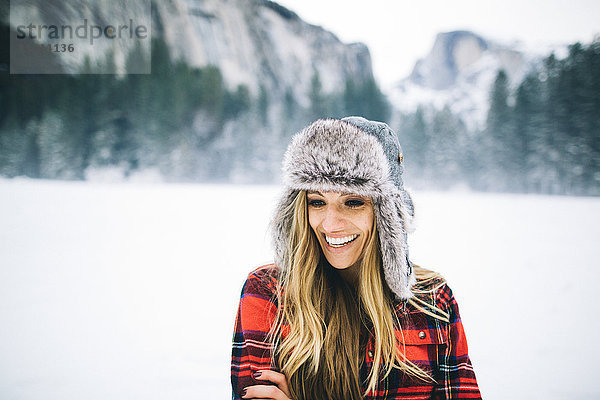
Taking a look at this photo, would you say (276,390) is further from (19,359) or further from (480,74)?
(480,74)

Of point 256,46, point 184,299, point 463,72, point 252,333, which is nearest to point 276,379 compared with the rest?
point 252,333

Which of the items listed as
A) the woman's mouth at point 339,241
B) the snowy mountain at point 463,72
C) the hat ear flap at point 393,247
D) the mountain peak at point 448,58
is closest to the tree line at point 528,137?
the snowy mountain at point 463,72

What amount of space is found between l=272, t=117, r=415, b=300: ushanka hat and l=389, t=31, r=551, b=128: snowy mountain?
55.2 ft

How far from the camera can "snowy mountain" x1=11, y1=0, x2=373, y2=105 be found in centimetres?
1862

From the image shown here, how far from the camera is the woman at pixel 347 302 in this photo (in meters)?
1.16

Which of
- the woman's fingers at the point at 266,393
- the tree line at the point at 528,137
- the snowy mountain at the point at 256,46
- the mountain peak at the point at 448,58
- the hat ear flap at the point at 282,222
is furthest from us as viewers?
the mountain peak at the point at 448,58

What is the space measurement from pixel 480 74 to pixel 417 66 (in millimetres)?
11801

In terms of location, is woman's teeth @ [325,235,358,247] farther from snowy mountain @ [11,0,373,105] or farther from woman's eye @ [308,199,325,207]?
snowy mountain @ [11,0,373,105]

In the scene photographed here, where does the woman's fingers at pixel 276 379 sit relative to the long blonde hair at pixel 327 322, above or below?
below

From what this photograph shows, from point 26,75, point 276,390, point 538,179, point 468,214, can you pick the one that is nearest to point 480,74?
point 538,179

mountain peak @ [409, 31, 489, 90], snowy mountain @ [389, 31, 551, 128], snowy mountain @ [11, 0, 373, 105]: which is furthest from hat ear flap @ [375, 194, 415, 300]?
mountain peak @ [409, 31, 489, 90]

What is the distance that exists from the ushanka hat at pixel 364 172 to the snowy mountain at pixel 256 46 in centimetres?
1625

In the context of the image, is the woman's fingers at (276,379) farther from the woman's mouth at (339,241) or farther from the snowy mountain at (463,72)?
the snowy mountain at (463,72)

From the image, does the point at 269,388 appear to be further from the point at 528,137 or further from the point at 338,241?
the point at 528,137
